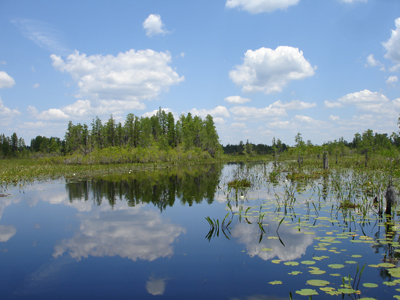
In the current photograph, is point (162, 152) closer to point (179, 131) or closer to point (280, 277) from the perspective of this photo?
point (179, 131)

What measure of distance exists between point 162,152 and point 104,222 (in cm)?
4785

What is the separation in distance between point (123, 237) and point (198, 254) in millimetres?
2797

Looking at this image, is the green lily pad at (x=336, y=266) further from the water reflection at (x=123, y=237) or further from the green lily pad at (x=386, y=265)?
the water reflection at (x=123, y=237)

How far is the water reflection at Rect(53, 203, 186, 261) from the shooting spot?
688 centimetres

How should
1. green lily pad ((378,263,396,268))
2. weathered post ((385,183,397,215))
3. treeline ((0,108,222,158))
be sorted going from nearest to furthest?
green lily pad ((378,263,396,268)) < weathered post ((385,183,397,215)) < treeline ((0,108,222,158))

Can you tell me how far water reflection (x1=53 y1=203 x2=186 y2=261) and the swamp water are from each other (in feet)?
0.10

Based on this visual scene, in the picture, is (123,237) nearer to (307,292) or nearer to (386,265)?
(307,292)

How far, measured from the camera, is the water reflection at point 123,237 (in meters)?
6.88

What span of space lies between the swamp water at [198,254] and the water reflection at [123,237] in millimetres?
31

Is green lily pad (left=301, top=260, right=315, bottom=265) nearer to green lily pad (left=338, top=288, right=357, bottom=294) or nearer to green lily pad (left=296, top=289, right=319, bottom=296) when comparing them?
green lily pad (left=338, top=288, right=357, bottom=294)

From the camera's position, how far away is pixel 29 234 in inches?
338

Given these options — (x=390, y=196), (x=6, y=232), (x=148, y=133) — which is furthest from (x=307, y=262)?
(x=148, y=133)

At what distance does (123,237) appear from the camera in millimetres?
8023

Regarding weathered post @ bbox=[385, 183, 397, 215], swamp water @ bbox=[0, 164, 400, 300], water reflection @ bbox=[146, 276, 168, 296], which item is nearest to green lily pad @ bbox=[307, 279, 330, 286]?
swamp water @ bbox=[0, 164, 400, 300]
